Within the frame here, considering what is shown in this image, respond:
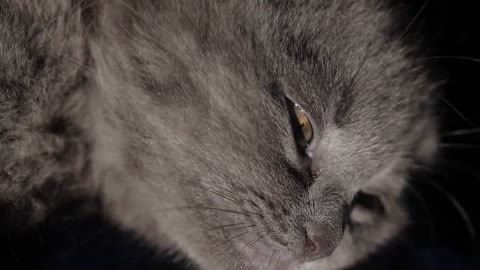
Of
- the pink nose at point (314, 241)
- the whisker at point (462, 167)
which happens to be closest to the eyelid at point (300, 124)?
the pink nose at point (314, 241)

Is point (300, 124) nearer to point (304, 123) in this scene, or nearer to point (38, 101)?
point (304, 123)

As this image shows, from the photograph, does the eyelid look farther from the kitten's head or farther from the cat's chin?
the cat's chin

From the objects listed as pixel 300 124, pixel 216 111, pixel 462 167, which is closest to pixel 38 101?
pixel 216 111

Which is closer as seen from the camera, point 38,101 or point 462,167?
point 38,101

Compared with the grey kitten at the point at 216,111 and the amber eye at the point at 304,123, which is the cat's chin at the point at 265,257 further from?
the amber eye at the point at 304,123

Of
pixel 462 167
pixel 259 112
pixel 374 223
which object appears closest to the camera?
pixel 259 112

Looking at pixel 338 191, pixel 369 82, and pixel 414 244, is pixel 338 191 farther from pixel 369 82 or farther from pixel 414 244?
pixel 414 244

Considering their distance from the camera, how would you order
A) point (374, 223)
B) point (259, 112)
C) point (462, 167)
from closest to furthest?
point (259, 112) < point (374, 223) < point (462, 167)
